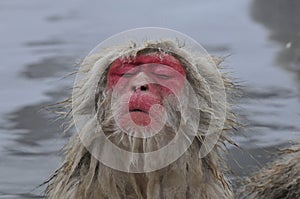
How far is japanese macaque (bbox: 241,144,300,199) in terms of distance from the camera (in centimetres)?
358

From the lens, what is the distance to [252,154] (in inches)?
195

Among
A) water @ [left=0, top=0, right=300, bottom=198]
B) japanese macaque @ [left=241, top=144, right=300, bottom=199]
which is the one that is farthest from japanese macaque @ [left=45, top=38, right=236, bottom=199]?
water @ [left=0, top=0, right=300, bottom=198]

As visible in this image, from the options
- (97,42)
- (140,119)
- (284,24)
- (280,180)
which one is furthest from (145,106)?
(284,24)

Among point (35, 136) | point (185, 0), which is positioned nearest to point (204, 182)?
point (35, 136)

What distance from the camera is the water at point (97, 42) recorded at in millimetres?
5145

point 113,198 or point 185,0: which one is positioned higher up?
point 185,0

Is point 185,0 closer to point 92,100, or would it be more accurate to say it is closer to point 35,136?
point 35,136

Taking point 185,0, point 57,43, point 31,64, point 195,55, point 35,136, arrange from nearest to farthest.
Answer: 1. point 195,55
2. point 35,136
3. point 31,64
4. point 57,43
5. point 185,0

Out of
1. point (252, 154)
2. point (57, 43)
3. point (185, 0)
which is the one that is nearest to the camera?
point (252, 154)

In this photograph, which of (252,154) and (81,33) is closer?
(252,154)

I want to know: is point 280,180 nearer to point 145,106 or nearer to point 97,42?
point 145,106

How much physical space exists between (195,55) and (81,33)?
4899 mm

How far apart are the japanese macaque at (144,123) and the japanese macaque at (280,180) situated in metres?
0.55

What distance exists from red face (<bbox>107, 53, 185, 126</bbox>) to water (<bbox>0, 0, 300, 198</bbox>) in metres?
1.10
